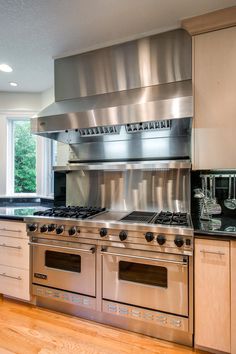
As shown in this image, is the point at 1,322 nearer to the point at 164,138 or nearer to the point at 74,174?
the point at 74,174

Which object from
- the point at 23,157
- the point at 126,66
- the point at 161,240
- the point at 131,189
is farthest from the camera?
the point at 23,157

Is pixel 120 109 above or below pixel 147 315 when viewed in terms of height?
above

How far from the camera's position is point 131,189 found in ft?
7.91

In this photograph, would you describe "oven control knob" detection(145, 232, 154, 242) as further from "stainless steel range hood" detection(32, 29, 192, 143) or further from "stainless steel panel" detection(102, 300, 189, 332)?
"stainless steel range hood" detection(32, 29, 192, 143)

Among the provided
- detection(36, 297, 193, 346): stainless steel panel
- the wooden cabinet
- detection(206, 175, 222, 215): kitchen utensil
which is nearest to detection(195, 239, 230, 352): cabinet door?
detection(36, 297, 193, 346): stainless steel panel

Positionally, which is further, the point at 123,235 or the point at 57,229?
the point at 57,229

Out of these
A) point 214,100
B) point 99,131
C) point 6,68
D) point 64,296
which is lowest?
point 64,296

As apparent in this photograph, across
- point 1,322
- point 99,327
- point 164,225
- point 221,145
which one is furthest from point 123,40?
point 1,322

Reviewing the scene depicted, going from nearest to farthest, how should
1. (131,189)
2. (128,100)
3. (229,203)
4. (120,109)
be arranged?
(120,109) → (128,100) → (229,203) → (131,189)

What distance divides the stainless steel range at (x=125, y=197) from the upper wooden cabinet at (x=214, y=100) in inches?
5.1

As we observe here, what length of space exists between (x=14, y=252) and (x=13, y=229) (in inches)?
9.2

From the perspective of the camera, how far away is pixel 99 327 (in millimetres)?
1843

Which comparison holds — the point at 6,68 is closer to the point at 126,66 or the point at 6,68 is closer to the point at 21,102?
the point at 21,102

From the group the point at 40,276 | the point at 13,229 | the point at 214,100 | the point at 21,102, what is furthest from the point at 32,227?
the point at 21,102
